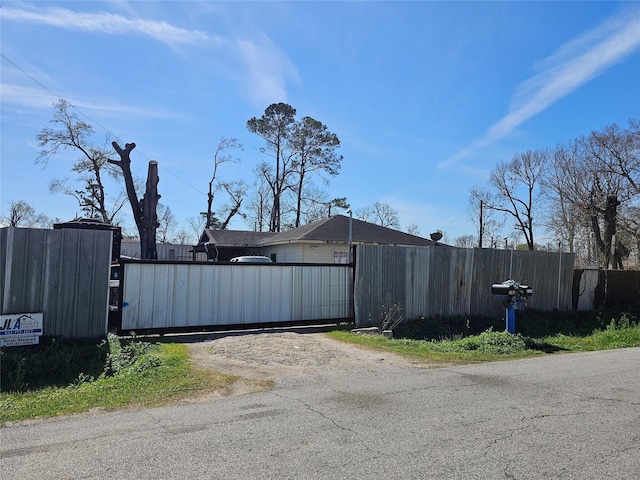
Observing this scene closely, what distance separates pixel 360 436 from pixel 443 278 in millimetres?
9665

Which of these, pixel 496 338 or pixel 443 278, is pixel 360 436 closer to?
pixel 496 338

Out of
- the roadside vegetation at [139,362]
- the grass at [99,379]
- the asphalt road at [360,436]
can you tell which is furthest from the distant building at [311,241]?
the asphalt road at [360,436]

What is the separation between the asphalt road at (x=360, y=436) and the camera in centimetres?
358

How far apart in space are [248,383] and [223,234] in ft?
79.7

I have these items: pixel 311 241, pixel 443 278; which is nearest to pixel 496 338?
pixel 443 278

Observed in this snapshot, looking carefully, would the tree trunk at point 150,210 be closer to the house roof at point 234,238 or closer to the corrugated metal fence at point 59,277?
the house roof at point 234,238

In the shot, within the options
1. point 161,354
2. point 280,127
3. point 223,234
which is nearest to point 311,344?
point 161,354

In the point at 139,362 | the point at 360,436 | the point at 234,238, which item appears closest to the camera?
the point at 360,436

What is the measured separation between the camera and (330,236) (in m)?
23.0

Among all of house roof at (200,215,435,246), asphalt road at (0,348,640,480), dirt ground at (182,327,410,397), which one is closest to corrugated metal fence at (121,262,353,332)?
dirt ground at (182,327,410,397)

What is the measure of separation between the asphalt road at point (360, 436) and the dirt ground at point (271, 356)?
854mm

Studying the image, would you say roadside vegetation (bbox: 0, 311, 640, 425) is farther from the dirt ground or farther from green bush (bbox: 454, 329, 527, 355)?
the dirt ground

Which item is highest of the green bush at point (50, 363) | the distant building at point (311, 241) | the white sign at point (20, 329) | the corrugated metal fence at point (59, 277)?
the distant building at point (311, 241)

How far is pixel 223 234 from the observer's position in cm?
3008
